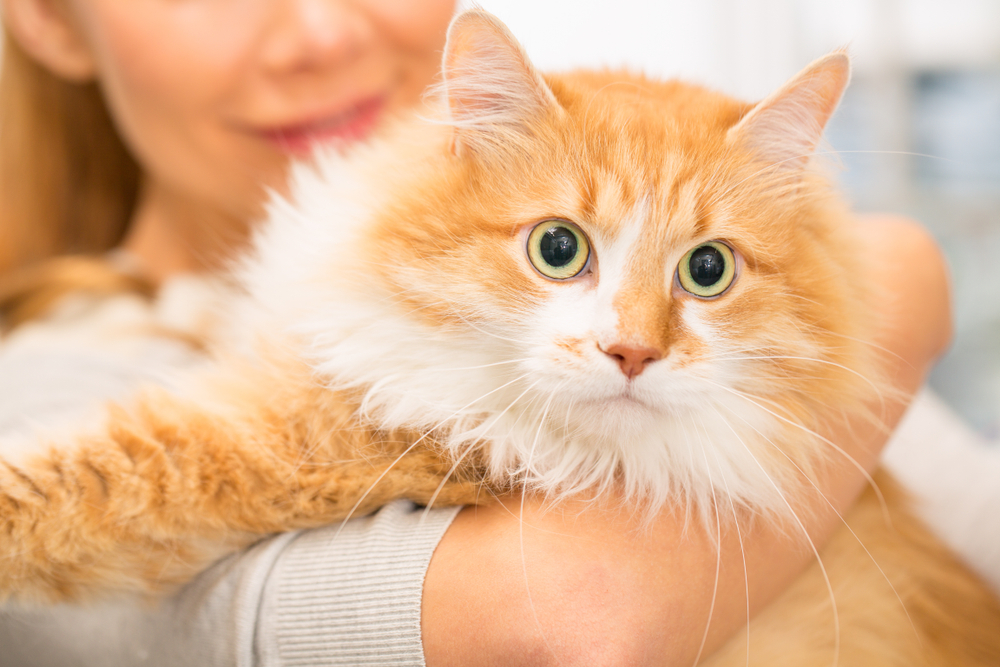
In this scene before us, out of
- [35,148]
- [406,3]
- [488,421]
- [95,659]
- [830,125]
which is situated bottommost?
[95,659]

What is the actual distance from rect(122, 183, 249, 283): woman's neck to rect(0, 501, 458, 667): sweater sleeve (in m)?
1.00

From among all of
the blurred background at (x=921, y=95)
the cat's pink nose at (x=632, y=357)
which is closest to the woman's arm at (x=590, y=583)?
the cat's pink nose at (x=632, y=357)

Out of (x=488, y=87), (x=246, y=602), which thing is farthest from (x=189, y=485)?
(x=488, y=87)

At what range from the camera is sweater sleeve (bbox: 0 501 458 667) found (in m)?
0.90

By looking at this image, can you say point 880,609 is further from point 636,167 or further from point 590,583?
point 636,167

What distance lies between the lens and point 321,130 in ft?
5.08

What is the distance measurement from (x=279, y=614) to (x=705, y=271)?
772mm

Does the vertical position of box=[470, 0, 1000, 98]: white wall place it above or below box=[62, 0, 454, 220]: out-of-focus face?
above

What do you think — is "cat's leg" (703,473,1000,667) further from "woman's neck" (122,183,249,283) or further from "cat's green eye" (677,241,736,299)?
"woman's neck" (122,183,249,283)

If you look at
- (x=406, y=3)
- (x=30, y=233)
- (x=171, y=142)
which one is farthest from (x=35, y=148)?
(x=406, y=3)

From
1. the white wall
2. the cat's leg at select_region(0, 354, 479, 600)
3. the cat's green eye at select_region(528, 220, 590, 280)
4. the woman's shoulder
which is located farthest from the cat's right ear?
the white wall

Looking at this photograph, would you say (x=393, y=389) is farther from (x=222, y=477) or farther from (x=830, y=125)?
(x=830, y=125)

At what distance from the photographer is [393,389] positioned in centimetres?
102

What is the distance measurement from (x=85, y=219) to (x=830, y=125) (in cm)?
201
